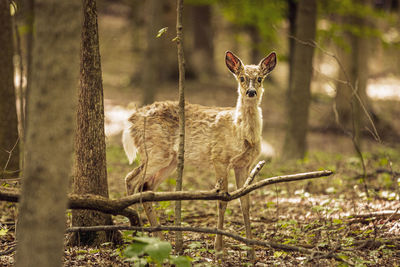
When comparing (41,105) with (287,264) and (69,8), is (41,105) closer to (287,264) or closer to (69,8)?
(69,8)

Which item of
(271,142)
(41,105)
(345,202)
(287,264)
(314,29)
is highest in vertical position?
(314,29)

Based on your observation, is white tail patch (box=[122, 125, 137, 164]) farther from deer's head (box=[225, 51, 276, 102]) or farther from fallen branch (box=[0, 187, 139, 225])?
fallen branch (box=[0, 187, 139, 225])

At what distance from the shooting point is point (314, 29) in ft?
32.0

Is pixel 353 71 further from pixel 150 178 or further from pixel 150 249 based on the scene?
pixel 150 249

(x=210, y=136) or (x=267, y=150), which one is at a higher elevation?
(x=267, y=150)

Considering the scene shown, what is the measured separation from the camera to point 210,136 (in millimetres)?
5688

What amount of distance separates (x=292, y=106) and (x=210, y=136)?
501cm

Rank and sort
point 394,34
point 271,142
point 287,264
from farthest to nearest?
point 394,34, point 271,142, point 287,264

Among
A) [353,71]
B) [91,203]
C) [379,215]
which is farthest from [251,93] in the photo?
[353,71]

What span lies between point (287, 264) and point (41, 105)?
2.88m

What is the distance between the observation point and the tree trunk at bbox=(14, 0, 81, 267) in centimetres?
268

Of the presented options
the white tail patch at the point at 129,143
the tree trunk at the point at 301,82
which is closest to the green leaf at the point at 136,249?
the white tail patch at the point at 129,143

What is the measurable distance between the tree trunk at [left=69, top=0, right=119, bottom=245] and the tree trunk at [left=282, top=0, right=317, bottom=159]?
5793 mm

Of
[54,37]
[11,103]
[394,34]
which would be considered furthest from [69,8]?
[394,34]
